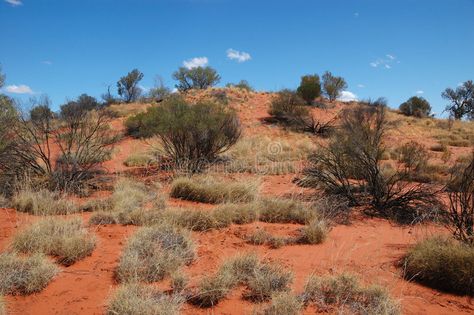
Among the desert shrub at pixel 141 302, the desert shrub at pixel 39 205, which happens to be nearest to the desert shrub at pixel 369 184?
the desert shrub at pixel 141 302

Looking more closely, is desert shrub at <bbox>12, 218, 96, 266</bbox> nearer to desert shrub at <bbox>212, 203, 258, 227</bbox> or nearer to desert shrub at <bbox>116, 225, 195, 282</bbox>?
desert shrub at <bbox>116, 225, 195, 282</bbox>

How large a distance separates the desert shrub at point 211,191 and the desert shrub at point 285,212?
0.93 m

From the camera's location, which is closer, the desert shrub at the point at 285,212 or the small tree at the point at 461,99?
the desert shrub at the point at 285,212

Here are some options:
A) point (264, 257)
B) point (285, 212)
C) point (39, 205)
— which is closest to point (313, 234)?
point (264, 257)

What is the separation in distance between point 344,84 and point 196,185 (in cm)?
2969

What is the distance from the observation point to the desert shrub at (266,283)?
4.32 m

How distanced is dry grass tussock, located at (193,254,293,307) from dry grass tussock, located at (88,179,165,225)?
2.66 m

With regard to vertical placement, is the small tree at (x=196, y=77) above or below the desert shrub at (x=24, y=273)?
above

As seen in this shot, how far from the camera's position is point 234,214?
730 cm

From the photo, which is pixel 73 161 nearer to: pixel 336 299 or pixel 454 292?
pixel 336 299

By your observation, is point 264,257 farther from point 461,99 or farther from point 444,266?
point 461,99

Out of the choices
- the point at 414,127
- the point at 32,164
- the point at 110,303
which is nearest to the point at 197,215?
the point at 110,303

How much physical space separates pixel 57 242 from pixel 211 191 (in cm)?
406

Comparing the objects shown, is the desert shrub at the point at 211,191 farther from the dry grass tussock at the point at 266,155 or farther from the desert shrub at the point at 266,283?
the desert shrub at the point at 266,283
